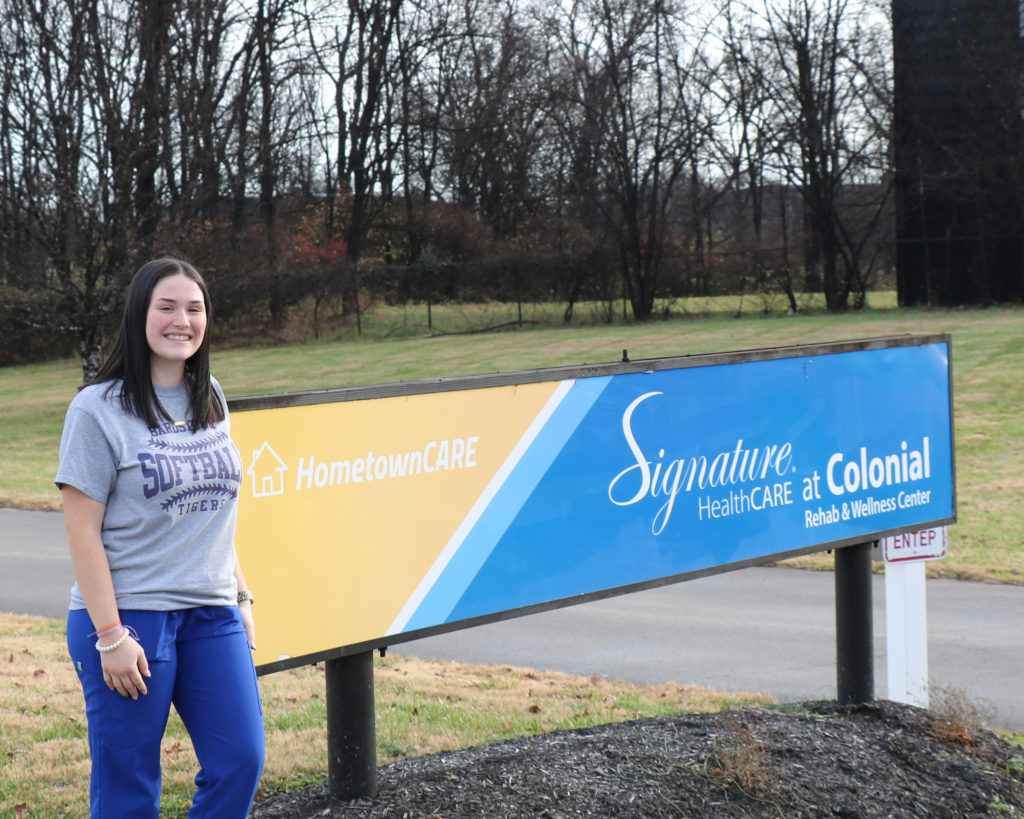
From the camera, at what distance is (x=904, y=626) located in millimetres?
4766

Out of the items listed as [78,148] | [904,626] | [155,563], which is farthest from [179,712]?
[78,148]

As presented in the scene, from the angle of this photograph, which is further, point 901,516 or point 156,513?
point 901,516

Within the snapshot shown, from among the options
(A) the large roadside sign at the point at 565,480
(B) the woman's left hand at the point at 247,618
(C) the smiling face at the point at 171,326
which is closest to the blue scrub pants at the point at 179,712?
(B) the woman's left hand at the point at 247,618

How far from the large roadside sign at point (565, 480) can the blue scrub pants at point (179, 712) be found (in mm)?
432

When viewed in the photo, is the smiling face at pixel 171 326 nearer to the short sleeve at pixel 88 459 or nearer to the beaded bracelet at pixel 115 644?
the short sleeve at pixel 88 459

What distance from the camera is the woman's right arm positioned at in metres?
2.55

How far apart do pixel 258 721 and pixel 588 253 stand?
36859 mm

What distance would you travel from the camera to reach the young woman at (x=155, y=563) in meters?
2.57

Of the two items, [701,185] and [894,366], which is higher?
[701,185]

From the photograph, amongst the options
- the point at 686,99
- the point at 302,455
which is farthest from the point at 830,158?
the point at 302,455

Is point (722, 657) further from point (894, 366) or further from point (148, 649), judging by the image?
point (148, 649)

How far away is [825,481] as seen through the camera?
4523 millimetres

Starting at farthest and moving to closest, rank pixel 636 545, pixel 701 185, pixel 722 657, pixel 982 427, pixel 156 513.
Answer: pixel 701 185 < pixel 982 427 < pixel 722 657 < pixel 636 545 < pixel 156 513

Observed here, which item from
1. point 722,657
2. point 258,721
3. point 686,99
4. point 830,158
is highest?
point 686,99
